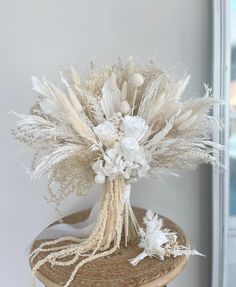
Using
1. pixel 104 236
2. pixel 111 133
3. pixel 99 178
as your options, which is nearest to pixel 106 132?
pixel 111 133

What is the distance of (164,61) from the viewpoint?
1.21 m

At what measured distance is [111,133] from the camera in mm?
815

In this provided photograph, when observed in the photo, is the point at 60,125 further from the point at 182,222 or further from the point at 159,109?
the point at 182,222

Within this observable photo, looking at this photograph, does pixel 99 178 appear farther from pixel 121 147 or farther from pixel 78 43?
pixel 78 43

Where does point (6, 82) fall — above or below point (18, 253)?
above

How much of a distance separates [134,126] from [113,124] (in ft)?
0.18

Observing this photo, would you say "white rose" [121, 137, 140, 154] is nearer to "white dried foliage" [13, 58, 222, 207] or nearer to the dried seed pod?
"white dried foliage" [13, 58, 222, 207]

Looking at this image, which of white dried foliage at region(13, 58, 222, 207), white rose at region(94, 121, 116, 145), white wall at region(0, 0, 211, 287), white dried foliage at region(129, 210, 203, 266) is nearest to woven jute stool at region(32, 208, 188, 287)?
white dried foliage at region(129, 210, 203, 266)

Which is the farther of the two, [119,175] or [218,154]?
[218,154]

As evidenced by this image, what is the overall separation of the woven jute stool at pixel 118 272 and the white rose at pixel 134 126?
1.09ft

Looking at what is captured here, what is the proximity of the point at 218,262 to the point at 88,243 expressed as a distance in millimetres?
555

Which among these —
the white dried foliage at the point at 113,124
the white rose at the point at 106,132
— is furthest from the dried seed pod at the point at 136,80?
the white rose at the point at 106,132

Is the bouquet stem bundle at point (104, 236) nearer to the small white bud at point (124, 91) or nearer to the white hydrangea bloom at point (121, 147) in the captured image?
the white hydrangea bloom at point (121, 147)

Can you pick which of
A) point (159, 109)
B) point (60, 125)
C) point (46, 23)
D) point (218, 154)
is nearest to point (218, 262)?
point (218, 154)
